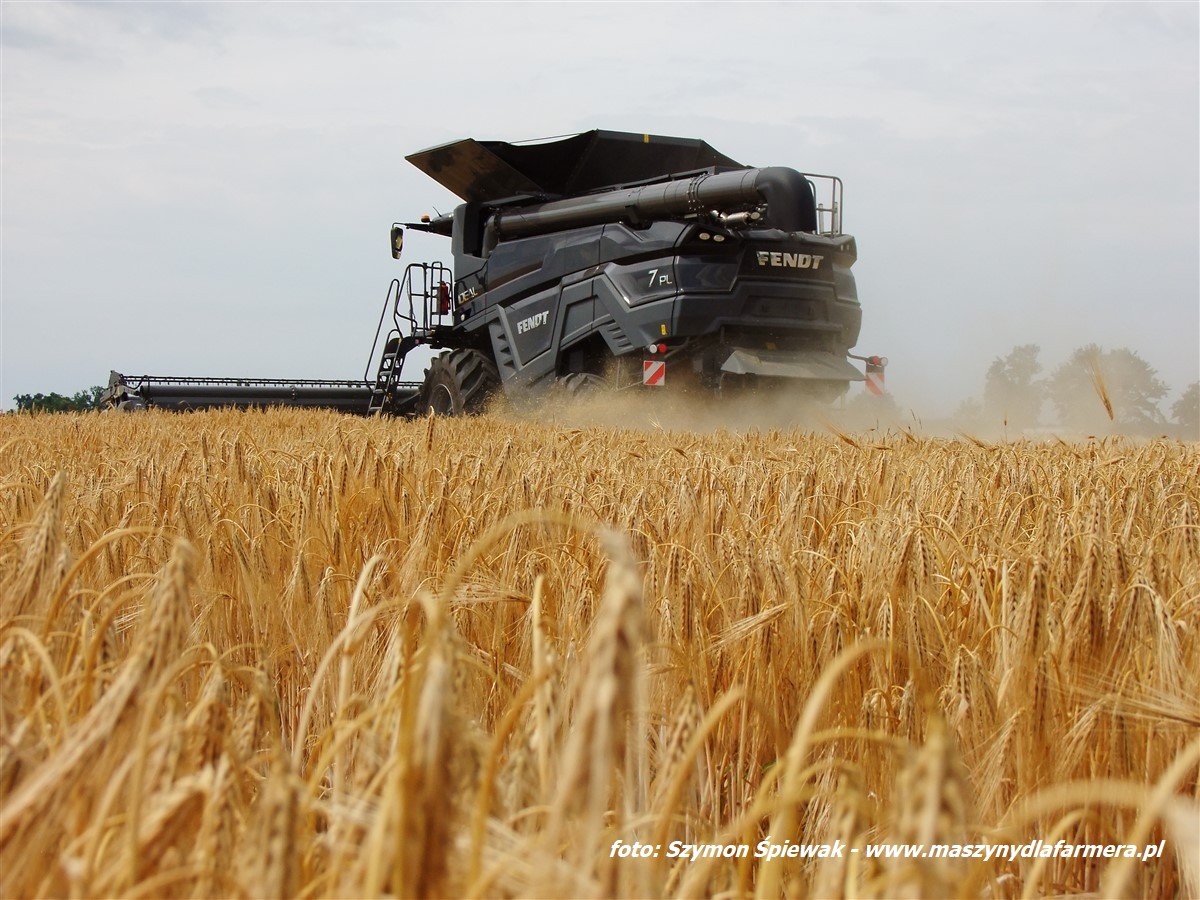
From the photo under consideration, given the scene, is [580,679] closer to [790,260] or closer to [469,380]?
[790,260]

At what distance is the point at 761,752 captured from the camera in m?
1.98

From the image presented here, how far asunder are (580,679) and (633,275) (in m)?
9.18

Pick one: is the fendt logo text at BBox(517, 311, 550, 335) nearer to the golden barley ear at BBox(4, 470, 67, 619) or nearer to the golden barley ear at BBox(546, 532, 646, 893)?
the golden barley ear at BBox(4, 470, 67, 619)

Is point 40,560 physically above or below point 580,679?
above

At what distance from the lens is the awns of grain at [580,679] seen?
2.40ft

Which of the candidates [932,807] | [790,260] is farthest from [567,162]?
[932,807]

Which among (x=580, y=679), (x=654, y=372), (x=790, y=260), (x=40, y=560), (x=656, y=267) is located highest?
(x=790, y=260)

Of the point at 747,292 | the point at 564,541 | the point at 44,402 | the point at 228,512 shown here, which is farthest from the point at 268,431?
the point at 44,402

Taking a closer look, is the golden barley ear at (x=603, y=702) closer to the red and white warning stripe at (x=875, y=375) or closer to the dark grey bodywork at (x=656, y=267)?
the dark grey bodywork at (x=656, y=267)

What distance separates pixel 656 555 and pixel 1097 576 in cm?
80

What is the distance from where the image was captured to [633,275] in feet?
33.3

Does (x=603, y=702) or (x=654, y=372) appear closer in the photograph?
(x=603, y=702)

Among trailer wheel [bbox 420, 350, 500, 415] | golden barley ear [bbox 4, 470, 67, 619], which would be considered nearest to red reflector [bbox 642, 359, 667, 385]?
trailer wheel [bbox 420, 350, 500, 415]

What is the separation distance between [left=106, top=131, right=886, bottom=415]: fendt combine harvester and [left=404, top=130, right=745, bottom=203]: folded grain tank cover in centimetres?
2
